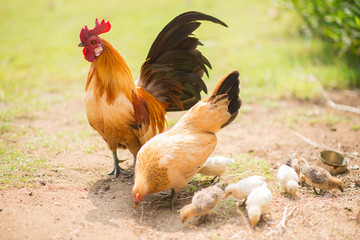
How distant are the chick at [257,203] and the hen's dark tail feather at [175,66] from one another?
6.62 ft

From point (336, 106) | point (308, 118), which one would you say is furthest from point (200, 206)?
point (336, 106)

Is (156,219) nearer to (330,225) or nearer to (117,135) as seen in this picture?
(117,135)

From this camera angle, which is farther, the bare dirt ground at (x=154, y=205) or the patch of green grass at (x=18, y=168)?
the patch of green grass at (x=18, y=168)

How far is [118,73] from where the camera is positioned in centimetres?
443

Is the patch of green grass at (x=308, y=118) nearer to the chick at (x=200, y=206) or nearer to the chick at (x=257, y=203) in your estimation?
the chick at (x=257, y=203)

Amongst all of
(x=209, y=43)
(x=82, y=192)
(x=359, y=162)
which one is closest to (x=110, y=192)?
(x=82, y=192)

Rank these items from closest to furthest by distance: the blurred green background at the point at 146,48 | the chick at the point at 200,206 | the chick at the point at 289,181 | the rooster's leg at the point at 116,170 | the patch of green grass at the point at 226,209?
the chick at the point at 200,206 < the patch of green grass at the point at 226,209 < the chick at the point at 289,181 < the rooster's leg at the point at 116,170 < the blurred green background at the point at 146,48

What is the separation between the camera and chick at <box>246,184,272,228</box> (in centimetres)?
359

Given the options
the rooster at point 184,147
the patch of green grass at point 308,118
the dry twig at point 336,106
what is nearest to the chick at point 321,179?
the rooster at point 184,147

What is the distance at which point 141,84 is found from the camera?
5.12 m

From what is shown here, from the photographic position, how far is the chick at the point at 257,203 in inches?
141

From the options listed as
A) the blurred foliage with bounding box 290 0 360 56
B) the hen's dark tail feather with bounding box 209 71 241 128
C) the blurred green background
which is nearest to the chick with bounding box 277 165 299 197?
the hen's dark tail feather with bounding box 209 71 241 128

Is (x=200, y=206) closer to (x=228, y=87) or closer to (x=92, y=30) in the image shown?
(x=228, y=87)

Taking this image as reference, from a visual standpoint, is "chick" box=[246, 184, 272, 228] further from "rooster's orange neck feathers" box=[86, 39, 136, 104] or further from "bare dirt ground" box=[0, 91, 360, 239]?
"rooster's orange neck feathers" box=[86, 39, 136, 104]
